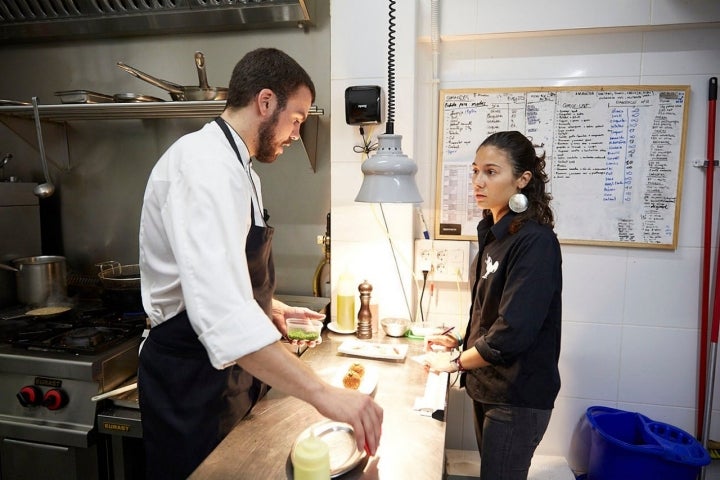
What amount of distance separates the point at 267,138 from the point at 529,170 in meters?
0.88

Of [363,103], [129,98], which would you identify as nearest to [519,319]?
[363,103]

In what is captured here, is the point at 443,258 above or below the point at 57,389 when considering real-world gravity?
above

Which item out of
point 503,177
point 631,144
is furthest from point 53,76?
point 631,144

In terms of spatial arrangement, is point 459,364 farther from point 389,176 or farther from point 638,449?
point 638,449

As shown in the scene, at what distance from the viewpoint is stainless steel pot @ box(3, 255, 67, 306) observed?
2107 mm

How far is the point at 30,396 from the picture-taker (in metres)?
1.59

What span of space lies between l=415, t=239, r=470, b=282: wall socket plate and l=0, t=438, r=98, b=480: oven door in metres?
1.48

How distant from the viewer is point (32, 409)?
1.62 m

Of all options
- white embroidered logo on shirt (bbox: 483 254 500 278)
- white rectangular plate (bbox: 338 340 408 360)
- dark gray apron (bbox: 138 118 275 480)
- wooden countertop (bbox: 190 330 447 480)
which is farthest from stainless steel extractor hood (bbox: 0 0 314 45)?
wooden countertop (bbox: 190 330 447 480)

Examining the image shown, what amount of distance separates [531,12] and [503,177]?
0.93 meters

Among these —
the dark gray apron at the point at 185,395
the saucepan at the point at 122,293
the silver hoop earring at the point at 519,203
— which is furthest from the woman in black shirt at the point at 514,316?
the saucepan at the point at 122,293

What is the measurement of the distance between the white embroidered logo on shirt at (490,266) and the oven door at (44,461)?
59.0 inches

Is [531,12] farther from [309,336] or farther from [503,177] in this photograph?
[309,336]

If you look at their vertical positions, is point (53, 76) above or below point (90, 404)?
above
